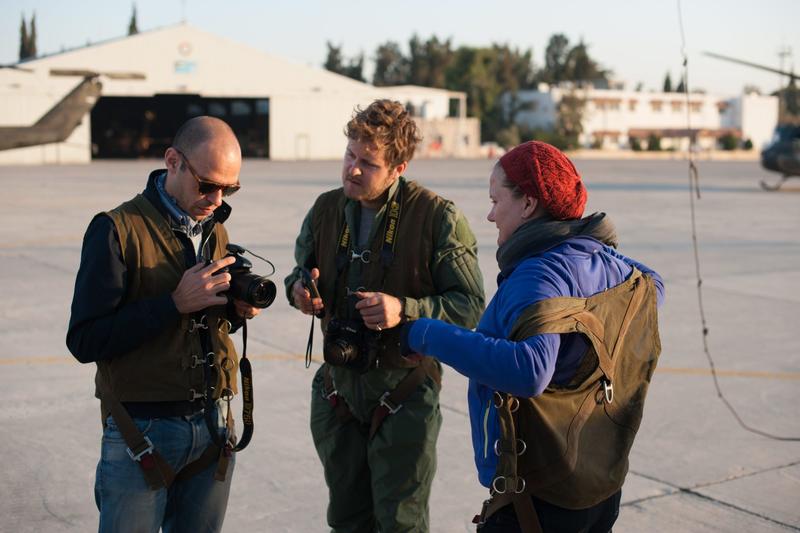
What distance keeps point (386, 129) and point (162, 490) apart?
1562mm

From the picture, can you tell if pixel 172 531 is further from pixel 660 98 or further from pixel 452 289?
pixel 660 98

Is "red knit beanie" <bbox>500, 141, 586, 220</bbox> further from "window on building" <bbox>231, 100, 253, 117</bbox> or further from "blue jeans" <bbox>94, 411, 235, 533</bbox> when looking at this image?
"window on building" <bbox>231, 100, 253, 117</bbox>

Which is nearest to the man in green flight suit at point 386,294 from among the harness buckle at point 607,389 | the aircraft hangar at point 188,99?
the harness buckle at point 607,389

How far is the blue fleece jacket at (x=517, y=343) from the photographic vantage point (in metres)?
2.38

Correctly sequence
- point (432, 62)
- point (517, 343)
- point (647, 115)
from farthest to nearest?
point (432, 62), point (647, 115), point (517, 343)

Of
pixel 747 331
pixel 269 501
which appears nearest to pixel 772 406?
pixel 747 331

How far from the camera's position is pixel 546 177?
258cm

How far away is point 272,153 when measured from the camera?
51.6 metres

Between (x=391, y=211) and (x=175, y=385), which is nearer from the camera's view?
(x=175, y=385)

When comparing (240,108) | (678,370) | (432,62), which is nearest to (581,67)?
(432,62)

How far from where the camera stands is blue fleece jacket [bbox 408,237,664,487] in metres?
2.38

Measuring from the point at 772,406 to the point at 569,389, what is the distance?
4751mm

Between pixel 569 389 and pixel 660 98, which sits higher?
pixel 660 98

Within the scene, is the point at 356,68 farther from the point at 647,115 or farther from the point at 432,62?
the point at 647,115
